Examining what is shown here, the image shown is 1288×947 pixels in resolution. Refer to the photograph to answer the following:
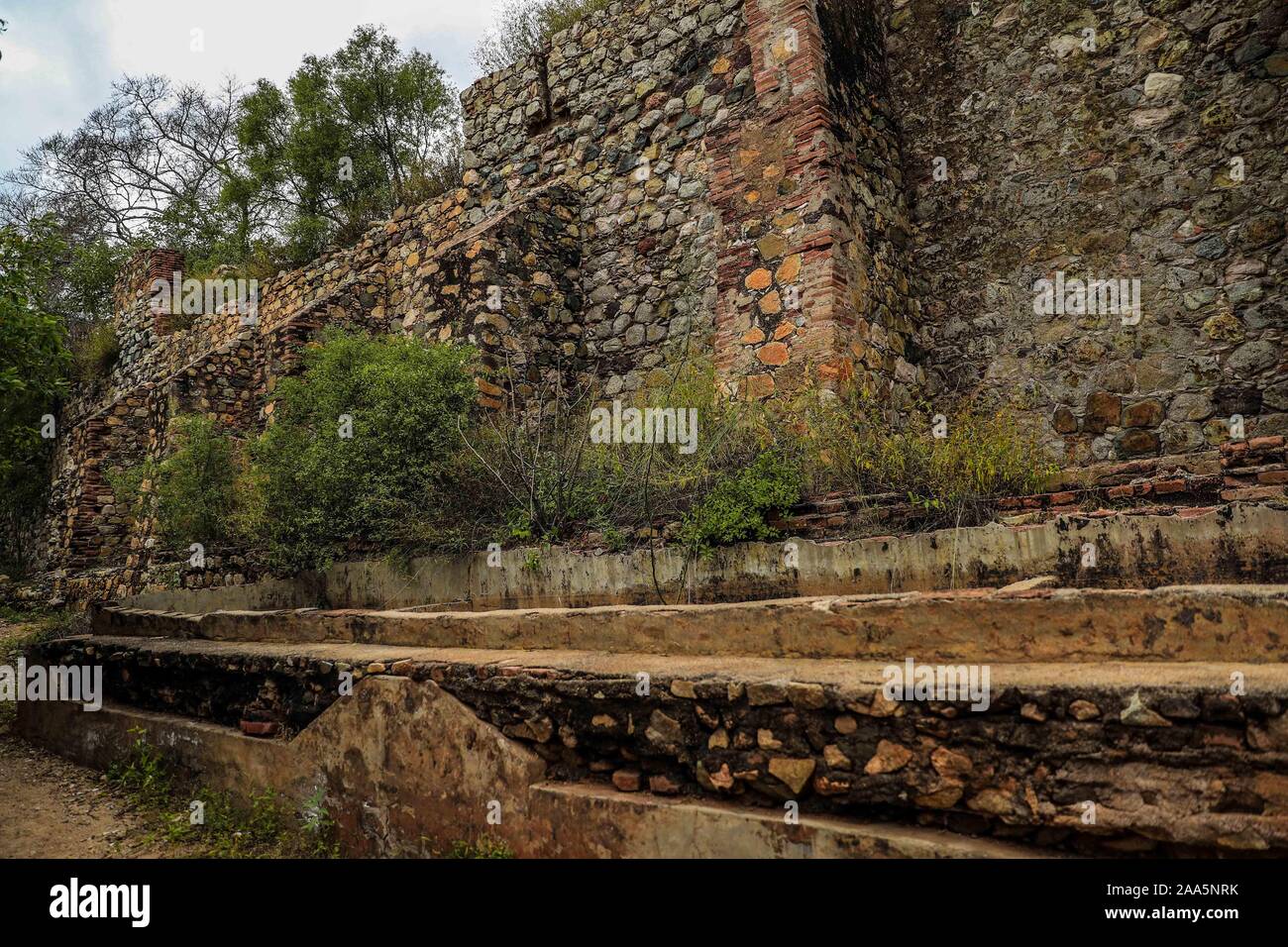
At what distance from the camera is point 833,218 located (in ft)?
21.3

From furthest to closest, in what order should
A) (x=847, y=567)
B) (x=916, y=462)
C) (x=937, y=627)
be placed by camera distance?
(x=916, y=462) < (x=847, y=567) < (x=937, y=627)

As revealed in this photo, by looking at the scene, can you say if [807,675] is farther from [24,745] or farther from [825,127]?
[24,745]

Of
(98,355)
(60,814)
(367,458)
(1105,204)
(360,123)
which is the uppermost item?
(360,123)

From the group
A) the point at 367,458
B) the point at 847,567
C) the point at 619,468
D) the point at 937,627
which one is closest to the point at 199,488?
the point at 367,458

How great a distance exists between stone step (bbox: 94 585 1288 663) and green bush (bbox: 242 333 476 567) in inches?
77.8

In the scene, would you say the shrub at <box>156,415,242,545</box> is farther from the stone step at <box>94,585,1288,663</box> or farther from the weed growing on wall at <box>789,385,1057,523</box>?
the weed growing on wall at <box>789,385,1057,523</box>

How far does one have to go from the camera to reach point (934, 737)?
2.49 meters

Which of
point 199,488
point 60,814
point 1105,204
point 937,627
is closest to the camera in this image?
point 937,627

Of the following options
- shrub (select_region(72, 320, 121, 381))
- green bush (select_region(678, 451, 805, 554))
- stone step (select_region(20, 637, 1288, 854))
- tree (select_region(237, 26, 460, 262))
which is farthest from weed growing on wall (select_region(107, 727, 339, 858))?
shrub (select_region(72, 320, 121, 381))

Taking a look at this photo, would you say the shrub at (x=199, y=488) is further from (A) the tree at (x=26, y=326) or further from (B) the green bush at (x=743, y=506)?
(B) the green bush at (x=743, y=506)

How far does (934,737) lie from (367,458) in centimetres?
516

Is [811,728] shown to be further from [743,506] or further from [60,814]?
[60,814]

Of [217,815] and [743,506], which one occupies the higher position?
[743,506]

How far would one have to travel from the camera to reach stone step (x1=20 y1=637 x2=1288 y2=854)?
209 cm
